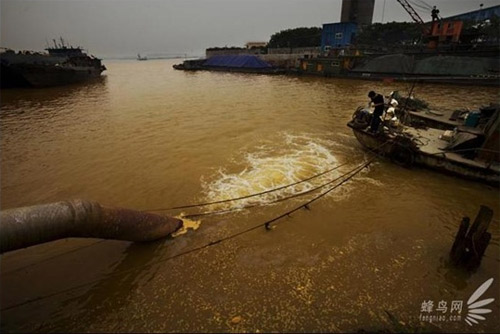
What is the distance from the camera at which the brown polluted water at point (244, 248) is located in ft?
14.8

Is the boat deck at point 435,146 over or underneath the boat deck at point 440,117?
underneath

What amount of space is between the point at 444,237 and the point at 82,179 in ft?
36.2

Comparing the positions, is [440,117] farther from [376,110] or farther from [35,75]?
[35,75]

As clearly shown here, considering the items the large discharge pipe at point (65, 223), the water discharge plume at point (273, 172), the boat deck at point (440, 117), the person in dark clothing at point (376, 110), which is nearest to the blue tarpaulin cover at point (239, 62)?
the boat deck at point (440, 117)

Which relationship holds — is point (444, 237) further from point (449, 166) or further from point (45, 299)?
point (45, 299)

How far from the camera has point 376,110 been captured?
10.3 meters

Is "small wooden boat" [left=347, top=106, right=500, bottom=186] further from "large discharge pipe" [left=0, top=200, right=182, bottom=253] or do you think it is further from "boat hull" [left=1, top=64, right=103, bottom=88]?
"boat hull" [left=1, top=64, right=103, bottom=88]

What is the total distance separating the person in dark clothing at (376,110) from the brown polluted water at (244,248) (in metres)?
1.34

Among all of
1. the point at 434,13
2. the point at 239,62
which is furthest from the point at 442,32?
the point at 239,62

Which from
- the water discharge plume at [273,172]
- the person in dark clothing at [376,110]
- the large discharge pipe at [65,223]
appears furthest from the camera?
the person in dark clothing at [376,110]

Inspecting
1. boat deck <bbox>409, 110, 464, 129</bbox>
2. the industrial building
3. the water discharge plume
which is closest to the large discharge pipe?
the water discharge plume

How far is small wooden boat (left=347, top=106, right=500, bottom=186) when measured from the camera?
318 inches

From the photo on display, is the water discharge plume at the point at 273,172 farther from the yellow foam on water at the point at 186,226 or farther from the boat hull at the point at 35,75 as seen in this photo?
the boat hull at the point at 35,75

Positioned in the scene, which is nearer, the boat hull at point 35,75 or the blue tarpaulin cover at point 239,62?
the boat hull at point 35,75
